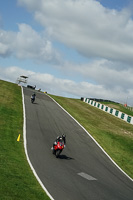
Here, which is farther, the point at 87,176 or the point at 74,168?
the point at 74,168

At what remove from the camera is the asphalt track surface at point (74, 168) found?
12.0m

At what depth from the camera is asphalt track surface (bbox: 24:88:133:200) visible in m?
12.0

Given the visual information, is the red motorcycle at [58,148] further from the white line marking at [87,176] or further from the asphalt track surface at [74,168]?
the white line marking at [87,176]

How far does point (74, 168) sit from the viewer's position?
15648 mm

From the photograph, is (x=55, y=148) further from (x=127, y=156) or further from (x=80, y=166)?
(x=127, y=156)

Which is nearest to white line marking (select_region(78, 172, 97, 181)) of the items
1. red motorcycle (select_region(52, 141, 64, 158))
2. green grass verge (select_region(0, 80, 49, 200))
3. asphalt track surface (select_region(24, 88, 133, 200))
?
asphalt track surface (select_region(24, 88, 133, 200))

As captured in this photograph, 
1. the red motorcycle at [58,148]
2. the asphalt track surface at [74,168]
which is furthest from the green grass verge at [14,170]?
the red motorcycle at [58,148]

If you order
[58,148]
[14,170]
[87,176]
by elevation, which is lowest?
[87,176]

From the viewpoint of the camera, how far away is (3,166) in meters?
12.6

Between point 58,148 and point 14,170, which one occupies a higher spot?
point 58,148

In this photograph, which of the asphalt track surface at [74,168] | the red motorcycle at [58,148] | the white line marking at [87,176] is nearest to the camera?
the asphalt track surface at [74,168]

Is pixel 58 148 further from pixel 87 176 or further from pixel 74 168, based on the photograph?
pixel 87 176

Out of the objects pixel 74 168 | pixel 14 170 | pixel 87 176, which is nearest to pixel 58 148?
pixel 74 168

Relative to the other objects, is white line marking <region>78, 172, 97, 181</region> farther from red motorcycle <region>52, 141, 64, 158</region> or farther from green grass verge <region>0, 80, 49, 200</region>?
green grass verge <region>0, 80, 49, 200</region>
